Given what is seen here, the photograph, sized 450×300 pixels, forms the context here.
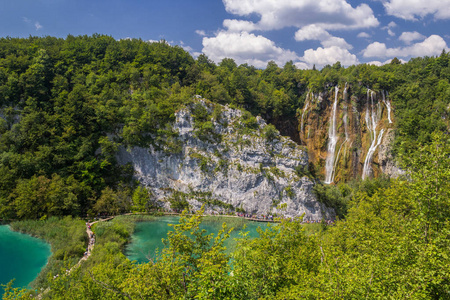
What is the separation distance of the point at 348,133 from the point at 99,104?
135ft

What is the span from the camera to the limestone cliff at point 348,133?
41.0m

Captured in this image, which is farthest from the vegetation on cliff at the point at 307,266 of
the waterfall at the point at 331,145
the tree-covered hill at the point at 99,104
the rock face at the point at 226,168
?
the waterfall at the point at 331,145

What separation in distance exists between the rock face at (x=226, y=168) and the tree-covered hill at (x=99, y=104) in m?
2.41

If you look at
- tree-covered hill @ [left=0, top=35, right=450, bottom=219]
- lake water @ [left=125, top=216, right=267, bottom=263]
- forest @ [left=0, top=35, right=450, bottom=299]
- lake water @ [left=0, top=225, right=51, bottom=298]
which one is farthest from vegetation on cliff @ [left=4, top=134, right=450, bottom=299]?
tree-covered hill @ [left=0, top=35, right=450, bottom=219]

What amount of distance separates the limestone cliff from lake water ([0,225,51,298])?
38689 millimetres

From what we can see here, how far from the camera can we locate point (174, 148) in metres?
35.0

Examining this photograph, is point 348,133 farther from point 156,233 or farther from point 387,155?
point 156,233

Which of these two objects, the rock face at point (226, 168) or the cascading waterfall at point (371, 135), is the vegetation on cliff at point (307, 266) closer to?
the rock face at point (226, 168)

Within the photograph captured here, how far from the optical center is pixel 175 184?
114 ft

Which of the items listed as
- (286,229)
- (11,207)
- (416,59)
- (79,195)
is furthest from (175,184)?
(416,59)

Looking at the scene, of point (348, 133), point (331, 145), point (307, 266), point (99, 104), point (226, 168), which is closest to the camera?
point (307, 266)

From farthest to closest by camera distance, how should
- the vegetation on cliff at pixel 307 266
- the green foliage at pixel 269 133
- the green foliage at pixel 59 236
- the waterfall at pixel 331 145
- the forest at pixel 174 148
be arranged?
the waterfall at pixel 331 145, the green foliage at pixel 269 133, the green foliage at pixel 59 236, the forest at pixel 174 148, the vegetation on cliff at pixel 307 266

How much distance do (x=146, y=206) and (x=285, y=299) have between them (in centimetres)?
2865

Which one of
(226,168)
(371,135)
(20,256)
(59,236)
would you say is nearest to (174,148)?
(226,168)
